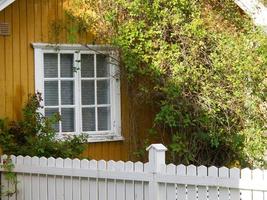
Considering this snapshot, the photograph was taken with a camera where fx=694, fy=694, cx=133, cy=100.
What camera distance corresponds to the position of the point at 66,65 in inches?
446

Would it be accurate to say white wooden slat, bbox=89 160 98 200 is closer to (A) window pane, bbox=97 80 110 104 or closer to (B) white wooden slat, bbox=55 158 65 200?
(B) white wooden slat, bbox=55 158 65 200

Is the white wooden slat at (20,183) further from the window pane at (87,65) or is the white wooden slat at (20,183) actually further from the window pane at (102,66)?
the window pane at (102,66)

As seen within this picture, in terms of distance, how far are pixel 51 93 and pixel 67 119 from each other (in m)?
0.51

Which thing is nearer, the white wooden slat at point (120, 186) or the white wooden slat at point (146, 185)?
the white wooden slat at point (146, 185)

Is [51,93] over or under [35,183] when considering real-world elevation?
over

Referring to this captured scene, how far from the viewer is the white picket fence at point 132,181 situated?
684cm

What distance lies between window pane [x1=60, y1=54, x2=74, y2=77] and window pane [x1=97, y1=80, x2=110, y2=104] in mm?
597

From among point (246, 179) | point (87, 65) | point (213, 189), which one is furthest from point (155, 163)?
point (87, 65)

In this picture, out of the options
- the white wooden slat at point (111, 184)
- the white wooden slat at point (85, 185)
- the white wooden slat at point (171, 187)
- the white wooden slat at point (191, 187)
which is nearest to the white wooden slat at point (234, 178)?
the white wooden slat at point (191, 187)

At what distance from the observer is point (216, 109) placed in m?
10.9

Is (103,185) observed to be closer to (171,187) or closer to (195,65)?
(171,187)

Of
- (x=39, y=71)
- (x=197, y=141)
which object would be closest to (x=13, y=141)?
(x=39, y=71)

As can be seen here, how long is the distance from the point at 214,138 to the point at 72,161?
3499 mm

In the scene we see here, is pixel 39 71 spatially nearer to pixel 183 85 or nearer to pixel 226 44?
pixel 183 85
